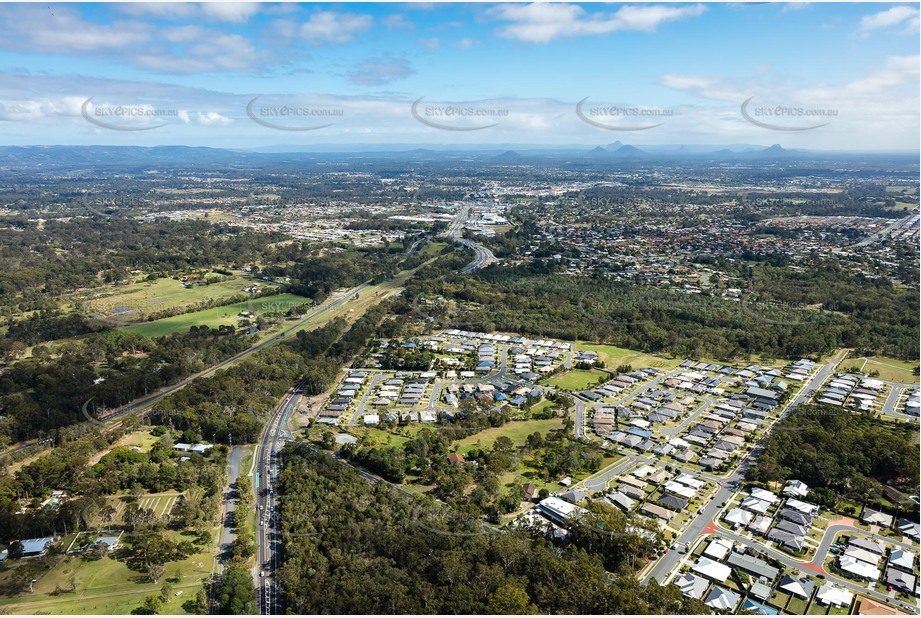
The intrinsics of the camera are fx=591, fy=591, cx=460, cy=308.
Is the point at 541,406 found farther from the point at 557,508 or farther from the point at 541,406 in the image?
the point at 557,508

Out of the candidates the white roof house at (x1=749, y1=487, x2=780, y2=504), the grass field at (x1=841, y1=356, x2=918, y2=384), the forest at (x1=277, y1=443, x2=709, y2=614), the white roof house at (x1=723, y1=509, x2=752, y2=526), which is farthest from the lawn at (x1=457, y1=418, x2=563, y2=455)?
the grass field at (x1=841, y1=356, x2=918, y2=384)

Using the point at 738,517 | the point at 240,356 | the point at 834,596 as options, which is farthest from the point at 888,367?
the point at 240,356

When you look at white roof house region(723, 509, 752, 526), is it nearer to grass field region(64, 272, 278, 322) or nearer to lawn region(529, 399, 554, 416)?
lawn region(529, 399, 554, 416)

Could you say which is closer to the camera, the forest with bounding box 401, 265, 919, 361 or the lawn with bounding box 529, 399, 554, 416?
the lawn with bounding box 529, 399, 554, 416

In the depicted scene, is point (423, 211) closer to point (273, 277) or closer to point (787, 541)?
point (273, 277)

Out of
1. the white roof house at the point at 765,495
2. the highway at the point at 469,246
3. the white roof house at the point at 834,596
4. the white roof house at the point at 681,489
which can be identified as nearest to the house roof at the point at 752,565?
the white roof house at the point at 834,596

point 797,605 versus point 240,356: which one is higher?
point 240,356
